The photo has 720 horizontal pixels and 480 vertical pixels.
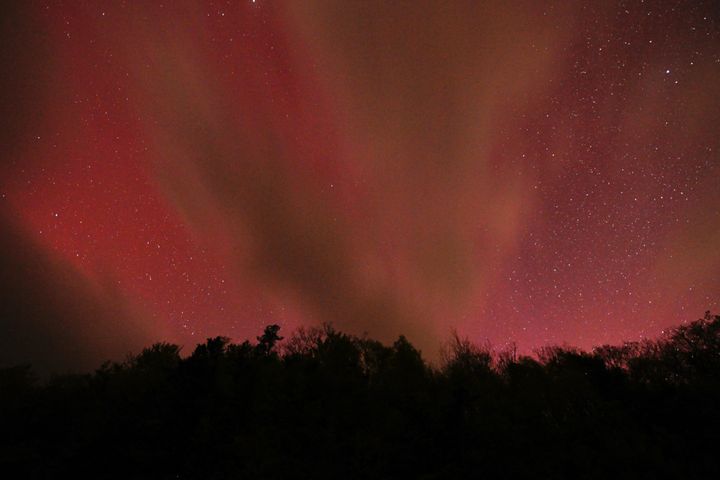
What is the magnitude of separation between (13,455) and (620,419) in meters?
39.1

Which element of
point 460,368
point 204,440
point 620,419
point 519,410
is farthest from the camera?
point 460,368

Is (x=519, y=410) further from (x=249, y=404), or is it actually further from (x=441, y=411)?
(x=249, y=404)

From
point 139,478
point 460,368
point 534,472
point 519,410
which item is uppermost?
point 460,368

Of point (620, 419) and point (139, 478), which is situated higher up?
point (620, 419)

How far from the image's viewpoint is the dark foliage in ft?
71.6

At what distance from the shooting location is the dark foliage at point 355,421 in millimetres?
21812

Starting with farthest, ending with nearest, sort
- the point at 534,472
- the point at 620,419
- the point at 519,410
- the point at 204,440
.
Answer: the point at 519,410 → the point at 620,419 → the point at 204,440 → the point at 534,472

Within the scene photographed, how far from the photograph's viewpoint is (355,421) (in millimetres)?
27656

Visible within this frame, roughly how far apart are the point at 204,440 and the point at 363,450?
1015 centimetres

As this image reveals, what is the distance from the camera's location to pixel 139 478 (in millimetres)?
21516

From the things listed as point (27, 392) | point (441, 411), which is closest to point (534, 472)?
point (441, 411)

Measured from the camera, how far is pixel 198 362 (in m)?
27.7

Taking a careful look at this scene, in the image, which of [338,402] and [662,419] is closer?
[662,419]

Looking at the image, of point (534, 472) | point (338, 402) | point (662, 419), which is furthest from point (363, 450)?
point (662, 419)
